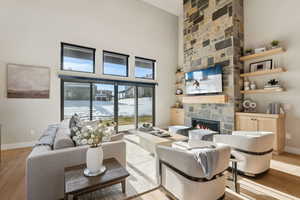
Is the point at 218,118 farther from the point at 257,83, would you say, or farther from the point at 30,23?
the point at 30,23

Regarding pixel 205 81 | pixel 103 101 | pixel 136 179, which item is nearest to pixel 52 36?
pixel 103 101

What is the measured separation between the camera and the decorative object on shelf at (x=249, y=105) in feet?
12.5

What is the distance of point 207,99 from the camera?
174 inches

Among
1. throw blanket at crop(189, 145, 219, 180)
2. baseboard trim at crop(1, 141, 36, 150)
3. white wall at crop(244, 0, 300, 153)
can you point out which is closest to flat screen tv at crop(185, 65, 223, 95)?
white wall at crop(244, 0, 300, 153)

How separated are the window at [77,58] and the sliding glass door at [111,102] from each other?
50 cm

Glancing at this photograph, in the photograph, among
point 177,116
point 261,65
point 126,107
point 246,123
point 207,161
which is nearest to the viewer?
point 207,161

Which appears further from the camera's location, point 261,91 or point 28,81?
point 28,81

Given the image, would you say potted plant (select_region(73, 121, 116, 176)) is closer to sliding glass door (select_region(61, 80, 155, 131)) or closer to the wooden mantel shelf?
sliding glass door (select_region(61, 80, 155, 131))

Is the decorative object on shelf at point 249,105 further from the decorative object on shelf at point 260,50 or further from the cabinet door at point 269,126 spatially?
the decorative object on shelf at point 260,50

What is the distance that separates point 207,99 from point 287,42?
2.32m

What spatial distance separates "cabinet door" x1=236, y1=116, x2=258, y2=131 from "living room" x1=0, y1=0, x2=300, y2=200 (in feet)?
0.08

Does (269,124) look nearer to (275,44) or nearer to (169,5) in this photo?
(275,44)

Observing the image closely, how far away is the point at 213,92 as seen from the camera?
432 cm

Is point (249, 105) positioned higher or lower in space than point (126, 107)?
higher
